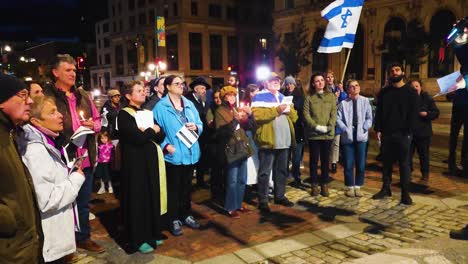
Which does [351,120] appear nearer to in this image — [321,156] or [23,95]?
[321,156]

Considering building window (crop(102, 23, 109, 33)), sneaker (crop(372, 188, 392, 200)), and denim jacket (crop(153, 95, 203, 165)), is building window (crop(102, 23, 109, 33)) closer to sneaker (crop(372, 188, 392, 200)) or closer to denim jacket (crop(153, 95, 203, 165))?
denim jacket (crop(153, 95, 203, 165))

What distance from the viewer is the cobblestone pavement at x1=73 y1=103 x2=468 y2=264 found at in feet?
14.7

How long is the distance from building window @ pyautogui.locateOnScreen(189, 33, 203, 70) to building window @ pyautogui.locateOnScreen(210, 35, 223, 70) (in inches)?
82.7

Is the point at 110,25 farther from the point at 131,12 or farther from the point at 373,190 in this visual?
the point at 373,190

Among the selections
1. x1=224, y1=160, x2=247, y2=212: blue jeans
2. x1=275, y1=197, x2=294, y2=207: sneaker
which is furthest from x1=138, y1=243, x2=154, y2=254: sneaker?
x1=275, y1=197, x2=294, y2=207: sneaker

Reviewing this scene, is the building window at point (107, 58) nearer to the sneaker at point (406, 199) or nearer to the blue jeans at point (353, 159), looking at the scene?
the blue jeans at point (353, 159)

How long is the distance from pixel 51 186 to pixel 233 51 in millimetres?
62384

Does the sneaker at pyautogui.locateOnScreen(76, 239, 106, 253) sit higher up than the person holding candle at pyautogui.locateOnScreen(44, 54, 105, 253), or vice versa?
the person holding candle at pyautogui.locateOnScreen(44, 54, 105, 253)

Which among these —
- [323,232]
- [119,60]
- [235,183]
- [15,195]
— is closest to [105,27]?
[119,60]

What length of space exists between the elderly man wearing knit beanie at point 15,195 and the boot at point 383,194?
5.48 metres

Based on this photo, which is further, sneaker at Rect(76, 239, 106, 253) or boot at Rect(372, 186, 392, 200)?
boot at Rect(372, 186, 392, 200)

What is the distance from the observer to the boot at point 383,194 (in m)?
6.63

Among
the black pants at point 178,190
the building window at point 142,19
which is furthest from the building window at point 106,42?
the black pants at point 178,190

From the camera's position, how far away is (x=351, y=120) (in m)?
6.90
